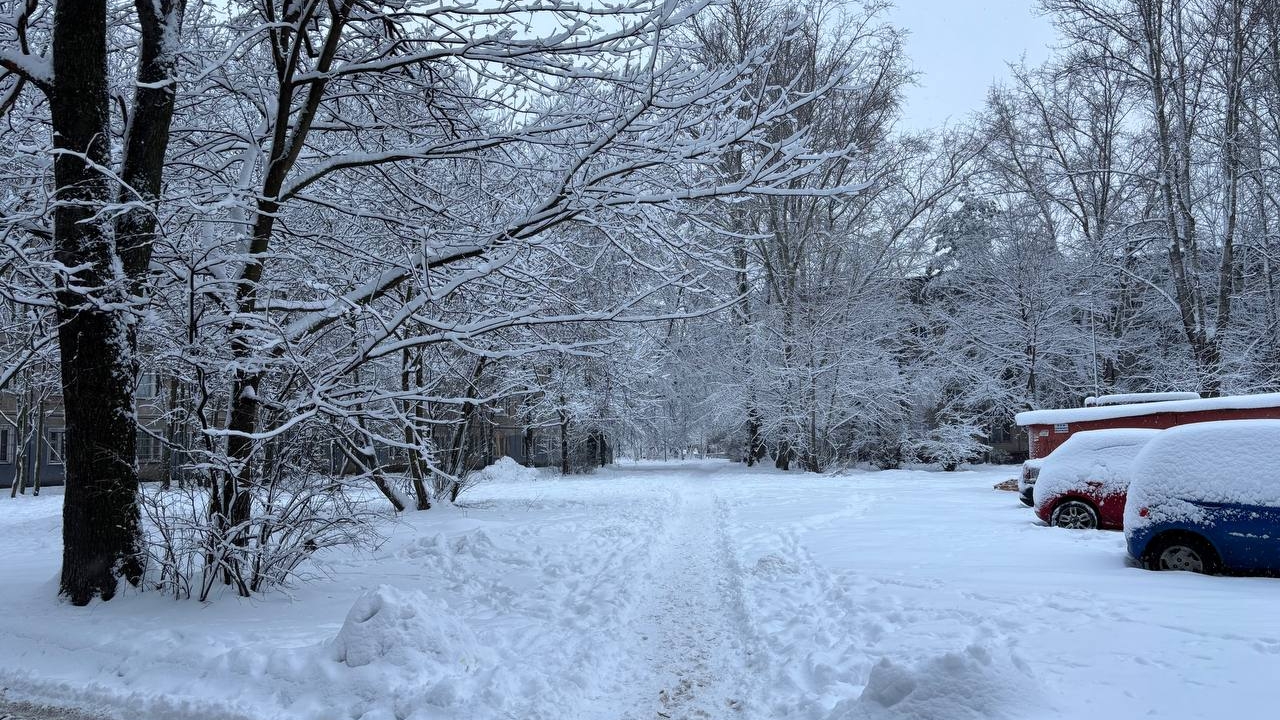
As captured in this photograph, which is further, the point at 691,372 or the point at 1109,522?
the point at 691,372

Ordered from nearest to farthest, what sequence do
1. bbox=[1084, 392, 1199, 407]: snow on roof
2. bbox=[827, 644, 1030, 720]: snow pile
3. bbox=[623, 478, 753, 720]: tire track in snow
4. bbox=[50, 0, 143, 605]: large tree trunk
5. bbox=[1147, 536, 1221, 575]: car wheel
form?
bbox=[827, 644, 1030, 720]: snow pile < bbox=[623, 478, 753, 720]: tire track in snow < bbox=[50, 0, 143, 605]: large tree trunk < bbox=[1147, 536, 1221, 575]: car wheel < bbox=[1084, 392, 1199, 407]: snow on roof

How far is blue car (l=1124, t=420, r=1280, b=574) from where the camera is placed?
7348mm

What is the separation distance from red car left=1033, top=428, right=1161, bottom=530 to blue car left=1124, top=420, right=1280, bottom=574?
2.82 m

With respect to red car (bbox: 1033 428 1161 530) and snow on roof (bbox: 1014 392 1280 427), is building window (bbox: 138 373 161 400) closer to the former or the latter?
red car (bbox: 1033 428 1161 530)

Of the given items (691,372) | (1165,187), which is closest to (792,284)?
(691,372)

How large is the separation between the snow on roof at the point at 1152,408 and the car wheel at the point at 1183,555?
17.1 ft

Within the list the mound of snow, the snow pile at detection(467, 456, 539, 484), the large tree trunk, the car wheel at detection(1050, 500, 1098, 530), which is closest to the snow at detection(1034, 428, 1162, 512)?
the car wheel at detection(1050, 500, 1098, 530)

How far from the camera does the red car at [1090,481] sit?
35.1 feet

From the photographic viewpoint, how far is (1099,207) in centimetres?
2888

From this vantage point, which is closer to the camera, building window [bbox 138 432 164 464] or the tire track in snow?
the tire track in snow

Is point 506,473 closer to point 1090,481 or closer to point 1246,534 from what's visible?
point 1090,481

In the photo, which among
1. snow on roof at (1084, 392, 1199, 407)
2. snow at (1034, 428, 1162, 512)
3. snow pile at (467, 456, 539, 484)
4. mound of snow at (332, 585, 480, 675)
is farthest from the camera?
snow pile at (467, 456, 539, 484)

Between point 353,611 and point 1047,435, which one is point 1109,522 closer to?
point 1047,435

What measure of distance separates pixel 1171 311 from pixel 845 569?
29.1 metres
